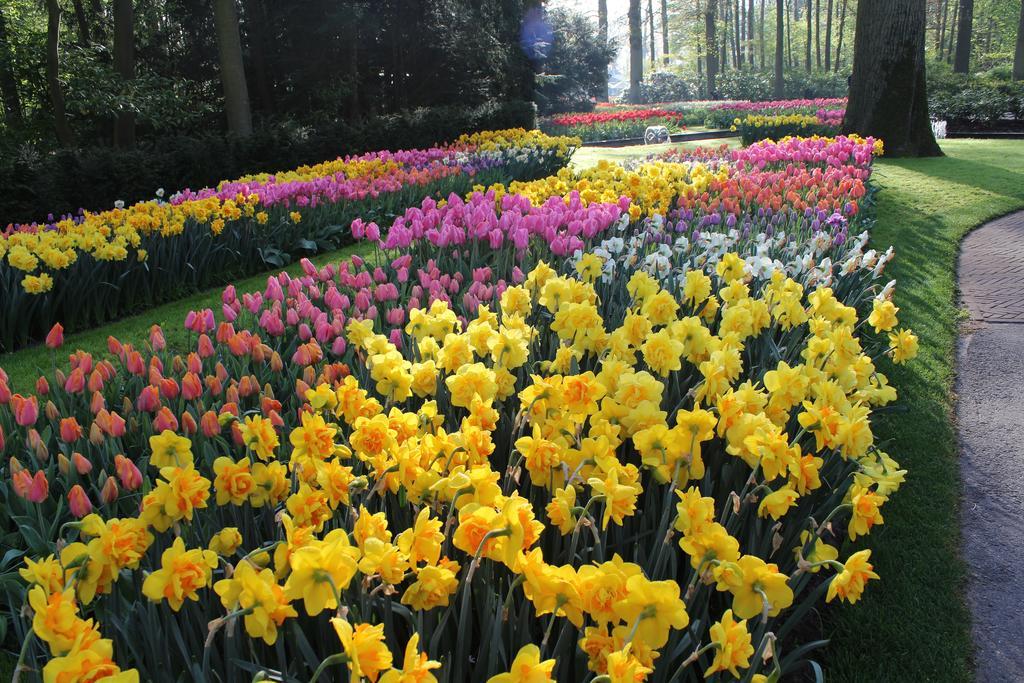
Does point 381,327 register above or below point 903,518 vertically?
above

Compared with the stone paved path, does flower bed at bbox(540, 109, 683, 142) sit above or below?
above

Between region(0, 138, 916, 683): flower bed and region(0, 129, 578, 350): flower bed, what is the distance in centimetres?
202

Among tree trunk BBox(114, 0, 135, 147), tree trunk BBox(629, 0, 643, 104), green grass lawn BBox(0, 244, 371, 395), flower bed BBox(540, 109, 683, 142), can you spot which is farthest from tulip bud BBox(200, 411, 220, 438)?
tree trunk BBox(629, 0, 643, 104)

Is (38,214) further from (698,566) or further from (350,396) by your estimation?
(698,566)

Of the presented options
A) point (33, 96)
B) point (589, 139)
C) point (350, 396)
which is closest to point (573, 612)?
point (350, 396)

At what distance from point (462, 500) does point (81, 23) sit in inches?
719

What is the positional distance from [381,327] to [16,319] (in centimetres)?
275

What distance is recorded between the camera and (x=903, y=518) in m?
2.97

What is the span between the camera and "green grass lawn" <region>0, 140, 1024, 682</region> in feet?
7.44

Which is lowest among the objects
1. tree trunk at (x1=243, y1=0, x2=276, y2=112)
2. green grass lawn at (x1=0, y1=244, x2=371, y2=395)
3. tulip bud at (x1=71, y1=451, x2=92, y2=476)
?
green grass lawn at (x1=0, y1=244, x2=371, y2=395)

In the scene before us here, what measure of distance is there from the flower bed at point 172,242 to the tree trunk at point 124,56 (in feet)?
16.6

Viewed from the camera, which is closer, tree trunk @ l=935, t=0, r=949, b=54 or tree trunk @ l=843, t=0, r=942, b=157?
tree trunk @ l=843, t=0, r=942, b=157

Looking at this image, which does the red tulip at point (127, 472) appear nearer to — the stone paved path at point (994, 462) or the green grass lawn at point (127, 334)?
the green grass lawn at point (127, 334)

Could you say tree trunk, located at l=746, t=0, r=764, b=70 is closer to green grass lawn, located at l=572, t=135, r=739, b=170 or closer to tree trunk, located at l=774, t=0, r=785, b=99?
tree trunk, located at l=774, t=0, r=785, b=99
